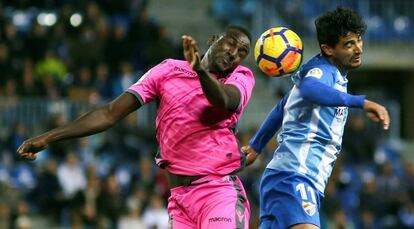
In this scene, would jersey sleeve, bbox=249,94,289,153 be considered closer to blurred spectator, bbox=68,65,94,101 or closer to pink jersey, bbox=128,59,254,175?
pink jersey, bbox=128,59,254,175

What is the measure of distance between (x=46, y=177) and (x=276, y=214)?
29.3ft

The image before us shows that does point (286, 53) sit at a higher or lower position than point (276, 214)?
higher

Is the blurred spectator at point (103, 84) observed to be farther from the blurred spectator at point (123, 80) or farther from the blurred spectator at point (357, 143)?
the blurred spectator at point (357, 143)

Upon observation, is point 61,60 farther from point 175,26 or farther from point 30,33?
point 175,26

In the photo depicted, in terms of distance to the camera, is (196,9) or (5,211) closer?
(5,211)

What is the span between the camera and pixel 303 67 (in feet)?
22.7

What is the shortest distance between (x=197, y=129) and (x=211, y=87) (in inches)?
28.1

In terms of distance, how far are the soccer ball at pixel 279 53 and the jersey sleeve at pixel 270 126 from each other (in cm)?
24

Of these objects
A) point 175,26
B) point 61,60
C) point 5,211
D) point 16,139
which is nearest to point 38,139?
point 5,211

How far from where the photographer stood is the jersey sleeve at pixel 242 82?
22.2 ft

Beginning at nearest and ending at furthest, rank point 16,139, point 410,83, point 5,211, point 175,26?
point 5,211
point 16,139
point 175,26
point 410,83

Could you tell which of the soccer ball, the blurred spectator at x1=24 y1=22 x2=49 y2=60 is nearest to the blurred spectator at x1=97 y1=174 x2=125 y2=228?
the blurred spectator at x1=24 y1=22 x2=49 y2=60

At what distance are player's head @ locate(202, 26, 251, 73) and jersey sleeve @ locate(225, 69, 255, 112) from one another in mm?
84

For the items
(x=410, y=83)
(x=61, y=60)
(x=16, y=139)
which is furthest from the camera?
(x=410, y=83)
